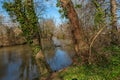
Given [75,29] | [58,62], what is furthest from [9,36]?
[75,29]

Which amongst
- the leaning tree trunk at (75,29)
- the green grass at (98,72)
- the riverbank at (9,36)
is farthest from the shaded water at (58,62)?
the riverbank at (9,36)

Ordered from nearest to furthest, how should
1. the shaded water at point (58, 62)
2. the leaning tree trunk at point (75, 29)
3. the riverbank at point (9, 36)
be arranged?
the leaning tree trunk at point (75, 29) → the shaded water at point (58, 62) → the riverbank at point (9, 36)

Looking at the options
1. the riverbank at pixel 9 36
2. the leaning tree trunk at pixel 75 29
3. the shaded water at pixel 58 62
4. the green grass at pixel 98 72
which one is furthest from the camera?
the riverbank at pixel 9 36

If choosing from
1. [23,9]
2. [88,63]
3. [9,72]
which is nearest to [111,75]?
[88,63]

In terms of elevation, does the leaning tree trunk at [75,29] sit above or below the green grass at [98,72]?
above

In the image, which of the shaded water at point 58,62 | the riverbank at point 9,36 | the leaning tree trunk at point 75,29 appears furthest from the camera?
the riverbank at point 9,36

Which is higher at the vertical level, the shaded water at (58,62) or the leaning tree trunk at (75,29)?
the leaning tree trunk at (75,29)

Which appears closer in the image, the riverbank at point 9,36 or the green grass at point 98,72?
the green grass at point 98,72

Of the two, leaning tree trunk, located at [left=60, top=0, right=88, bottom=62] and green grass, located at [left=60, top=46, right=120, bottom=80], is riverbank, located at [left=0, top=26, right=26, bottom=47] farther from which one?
green grass, located at [left=60, top=46, right=120, bottom=80]

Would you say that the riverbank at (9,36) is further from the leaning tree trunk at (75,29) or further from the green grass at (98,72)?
the green grass at (98,72)

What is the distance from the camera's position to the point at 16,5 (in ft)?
52.2

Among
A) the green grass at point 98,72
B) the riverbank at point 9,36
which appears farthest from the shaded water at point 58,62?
the riverbank at point 9,36

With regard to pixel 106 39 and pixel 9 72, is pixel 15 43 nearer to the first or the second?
pixel 9 72

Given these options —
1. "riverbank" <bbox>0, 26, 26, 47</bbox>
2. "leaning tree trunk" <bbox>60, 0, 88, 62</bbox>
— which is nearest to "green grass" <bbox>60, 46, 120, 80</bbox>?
"leaning tree trunk" <bbox>60, 0, 88, 62</bbox>
